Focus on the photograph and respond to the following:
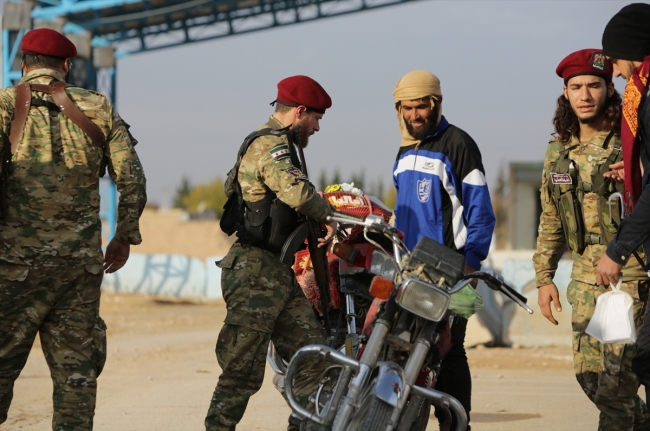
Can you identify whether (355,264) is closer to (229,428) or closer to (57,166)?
(229,428)

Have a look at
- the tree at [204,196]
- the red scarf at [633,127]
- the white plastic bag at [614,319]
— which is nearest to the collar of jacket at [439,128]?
the red scarf at [633,127]

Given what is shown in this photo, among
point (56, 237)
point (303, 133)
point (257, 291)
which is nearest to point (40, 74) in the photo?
point (56, 237)

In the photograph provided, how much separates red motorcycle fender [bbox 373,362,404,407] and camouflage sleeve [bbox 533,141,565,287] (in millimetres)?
1888

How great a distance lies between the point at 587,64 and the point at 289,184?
5.91ft

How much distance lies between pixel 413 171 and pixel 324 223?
0.68 meters

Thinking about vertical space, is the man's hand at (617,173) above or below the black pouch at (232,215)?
above

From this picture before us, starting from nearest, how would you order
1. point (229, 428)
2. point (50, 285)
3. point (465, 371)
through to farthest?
point (50, 285)
point (229, 428)
point (465, 371)

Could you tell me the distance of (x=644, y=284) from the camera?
5.43 metres

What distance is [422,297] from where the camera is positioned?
4453mm

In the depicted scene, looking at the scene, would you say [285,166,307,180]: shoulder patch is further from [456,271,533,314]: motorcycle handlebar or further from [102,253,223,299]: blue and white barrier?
[102,253,223,299]: blue and white barrier

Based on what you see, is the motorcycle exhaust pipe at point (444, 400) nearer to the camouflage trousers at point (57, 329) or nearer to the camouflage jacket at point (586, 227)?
the camouflage jacket at point (586, 227)

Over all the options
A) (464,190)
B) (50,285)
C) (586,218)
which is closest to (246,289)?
(50,285)

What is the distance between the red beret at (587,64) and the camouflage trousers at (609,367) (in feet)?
3.86

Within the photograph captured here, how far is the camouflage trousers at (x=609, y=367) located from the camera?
541cm
